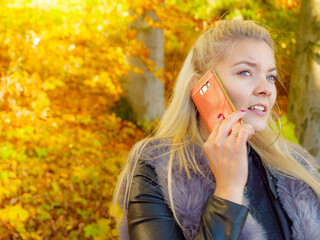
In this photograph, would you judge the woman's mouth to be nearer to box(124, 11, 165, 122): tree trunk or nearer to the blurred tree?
the blurred tree

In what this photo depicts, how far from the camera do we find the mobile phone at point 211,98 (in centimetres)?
183

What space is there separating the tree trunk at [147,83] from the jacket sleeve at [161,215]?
571cm

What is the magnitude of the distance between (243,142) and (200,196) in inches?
14.6

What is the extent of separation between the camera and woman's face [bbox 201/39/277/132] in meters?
1.88

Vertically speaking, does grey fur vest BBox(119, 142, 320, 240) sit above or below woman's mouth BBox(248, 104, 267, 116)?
below

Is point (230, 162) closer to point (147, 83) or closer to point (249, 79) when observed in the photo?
point (249, 79)

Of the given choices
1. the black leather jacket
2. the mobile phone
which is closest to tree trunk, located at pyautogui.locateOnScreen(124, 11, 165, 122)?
the mobile phone

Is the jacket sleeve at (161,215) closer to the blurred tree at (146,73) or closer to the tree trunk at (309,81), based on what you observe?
the tree trunk at (309,81)

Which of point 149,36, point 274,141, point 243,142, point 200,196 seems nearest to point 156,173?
point 200,196

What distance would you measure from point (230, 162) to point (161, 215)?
398 millimetres

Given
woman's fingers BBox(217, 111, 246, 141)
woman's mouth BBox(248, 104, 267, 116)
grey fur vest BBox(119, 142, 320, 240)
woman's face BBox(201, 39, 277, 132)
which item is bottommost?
grey fur vest BBox(119, 142, 320, 240)

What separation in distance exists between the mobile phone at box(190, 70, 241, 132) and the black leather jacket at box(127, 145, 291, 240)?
17.0 inches

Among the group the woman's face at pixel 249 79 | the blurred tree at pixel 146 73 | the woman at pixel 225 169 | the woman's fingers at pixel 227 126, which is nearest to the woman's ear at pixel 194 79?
the woman at pixel 225 169

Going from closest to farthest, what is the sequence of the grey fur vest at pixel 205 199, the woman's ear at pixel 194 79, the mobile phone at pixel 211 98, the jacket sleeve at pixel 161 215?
the jacket sleeve at pixel 161 215 < the grey fur vest at pixel 205 199 < the mobile phone at pixel 211 98 < the woman's ear at pixel 194 79
